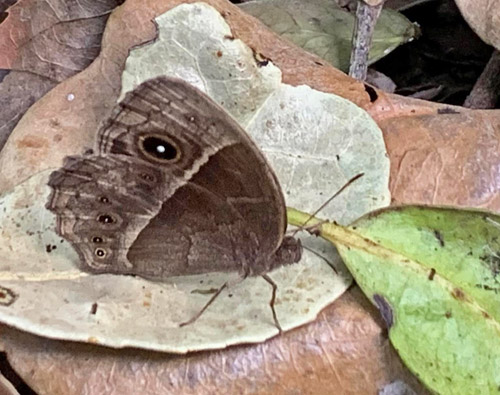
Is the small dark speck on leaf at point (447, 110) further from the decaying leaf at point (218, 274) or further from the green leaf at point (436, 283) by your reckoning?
the green leaf at point (436, 283)

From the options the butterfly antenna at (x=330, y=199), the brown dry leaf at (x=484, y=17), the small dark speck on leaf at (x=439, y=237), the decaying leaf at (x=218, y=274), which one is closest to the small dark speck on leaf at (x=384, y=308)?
the decaying leaf at (x=218, y=274)

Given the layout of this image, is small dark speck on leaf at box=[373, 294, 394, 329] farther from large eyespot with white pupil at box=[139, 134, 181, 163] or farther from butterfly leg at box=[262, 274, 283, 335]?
large eyespot with white pupil at box=[139, 134, 181, 163]

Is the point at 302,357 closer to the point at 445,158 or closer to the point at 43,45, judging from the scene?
the point at 445,158

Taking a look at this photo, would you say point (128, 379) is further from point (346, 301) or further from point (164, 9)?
point (164, 9)

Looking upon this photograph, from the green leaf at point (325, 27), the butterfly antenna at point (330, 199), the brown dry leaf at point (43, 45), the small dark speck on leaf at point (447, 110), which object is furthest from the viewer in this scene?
the green leaf at point (325, 27)

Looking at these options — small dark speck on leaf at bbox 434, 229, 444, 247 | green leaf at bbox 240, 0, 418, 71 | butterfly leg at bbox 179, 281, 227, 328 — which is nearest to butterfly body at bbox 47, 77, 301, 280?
butterfly leg at bbox 179, 281, 227, 328

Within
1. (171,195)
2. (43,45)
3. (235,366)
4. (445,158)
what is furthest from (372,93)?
(43,45)
